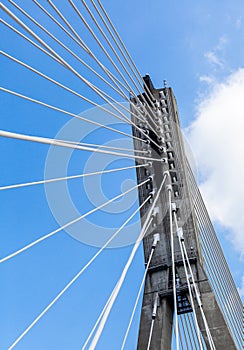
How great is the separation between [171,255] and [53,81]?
488cm

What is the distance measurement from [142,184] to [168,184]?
544 millimetres

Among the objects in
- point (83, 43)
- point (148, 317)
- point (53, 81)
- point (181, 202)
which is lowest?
point (148, 317)

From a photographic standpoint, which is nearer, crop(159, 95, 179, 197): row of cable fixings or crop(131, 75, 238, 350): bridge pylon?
crop(131, 75, 238, 350): bridge pylon

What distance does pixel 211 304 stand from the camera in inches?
390

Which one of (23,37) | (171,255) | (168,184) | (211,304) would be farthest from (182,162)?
(23,37)

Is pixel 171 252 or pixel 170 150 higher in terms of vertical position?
pixel 170 150

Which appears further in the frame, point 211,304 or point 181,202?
point 181,202

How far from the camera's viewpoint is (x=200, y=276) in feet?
34.0

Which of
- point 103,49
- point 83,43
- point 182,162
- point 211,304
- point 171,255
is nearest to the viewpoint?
point 83,43

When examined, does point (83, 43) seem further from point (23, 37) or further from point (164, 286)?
point (164, 286)

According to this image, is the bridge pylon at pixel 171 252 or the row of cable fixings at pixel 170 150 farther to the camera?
the row of cable fixings at pixel 170 150

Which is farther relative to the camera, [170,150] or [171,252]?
[170,150]

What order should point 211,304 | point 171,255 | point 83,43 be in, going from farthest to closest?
point 171,255, point 211,304, point 83,43

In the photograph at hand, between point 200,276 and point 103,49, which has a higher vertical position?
point 103,49
